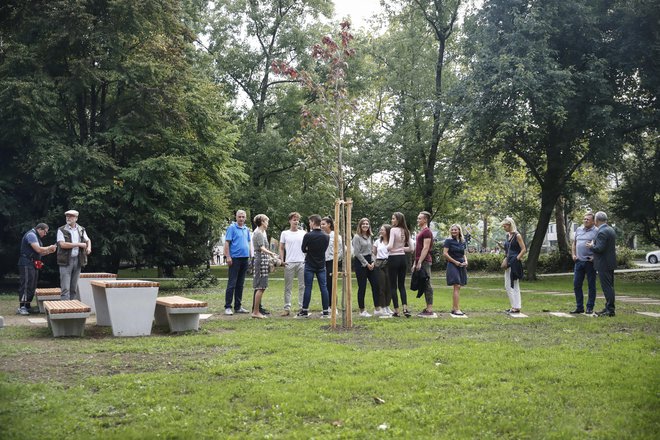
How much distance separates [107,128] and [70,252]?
10.6 metres

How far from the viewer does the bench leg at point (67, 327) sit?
8.54 metres

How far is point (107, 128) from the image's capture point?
1995 centimetres

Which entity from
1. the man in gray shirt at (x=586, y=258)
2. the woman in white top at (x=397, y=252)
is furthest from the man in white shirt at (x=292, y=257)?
the man in gray shirt at (x=586, y=258)

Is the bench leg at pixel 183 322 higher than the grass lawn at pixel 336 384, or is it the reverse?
the bench leg at pixel 183 322

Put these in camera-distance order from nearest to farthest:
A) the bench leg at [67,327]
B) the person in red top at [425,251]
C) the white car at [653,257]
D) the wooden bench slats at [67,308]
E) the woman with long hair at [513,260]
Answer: the wooden bench slats at [67,308], the bench leg at [67,327], the person in red top at [425,251], the woman with long hair at [513,260], the white car at [653,257]

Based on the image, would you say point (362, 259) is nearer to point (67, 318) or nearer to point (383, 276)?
point (383, 276)

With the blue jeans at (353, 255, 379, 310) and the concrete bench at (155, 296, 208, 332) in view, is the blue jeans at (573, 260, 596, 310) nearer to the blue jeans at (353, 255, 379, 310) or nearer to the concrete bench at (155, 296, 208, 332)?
the blue jeans at (353, 255, 379, 310)

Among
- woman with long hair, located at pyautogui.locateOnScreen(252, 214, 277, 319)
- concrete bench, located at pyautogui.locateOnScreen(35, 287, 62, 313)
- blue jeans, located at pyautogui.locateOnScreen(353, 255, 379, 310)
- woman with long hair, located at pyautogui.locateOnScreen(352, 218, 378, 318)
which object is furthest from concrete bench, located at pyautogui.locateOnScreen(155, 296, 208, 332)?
concrete bench, located at pyautogui.locateOnScreen(35, 287, 62, 313)

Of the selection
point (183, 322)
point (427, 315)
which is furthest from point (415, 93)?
point (183, 322)

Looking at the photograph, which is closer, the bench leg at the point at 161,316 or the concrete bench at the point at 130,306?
the concrete bench at the point at 130,306

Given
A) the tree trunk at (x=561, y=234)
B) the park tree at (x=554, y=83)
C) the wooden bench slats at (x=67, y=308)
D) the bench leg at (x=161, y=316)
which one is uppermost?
the park tree at (x=554, y=83)

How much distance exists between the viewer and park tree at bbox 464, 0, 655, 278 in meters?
19.7

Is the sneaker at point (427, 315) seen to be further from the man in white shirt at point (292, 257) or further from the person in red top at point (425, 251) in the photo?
the man in white shirt at point (292, 257)

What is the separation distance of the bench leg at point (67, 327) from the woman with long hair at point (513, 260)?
7.51m
